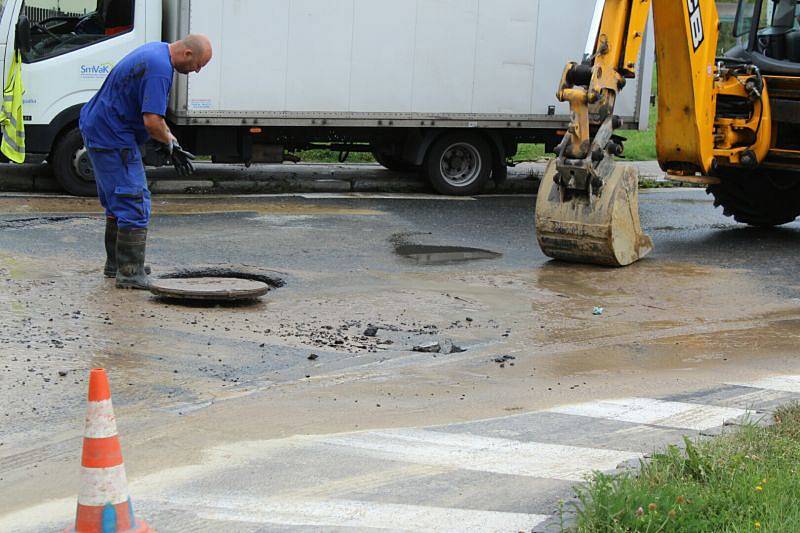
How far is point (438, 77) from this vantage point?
51.4 feet

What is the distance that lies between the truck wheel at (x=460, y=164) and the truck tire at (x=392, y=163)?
70 cm

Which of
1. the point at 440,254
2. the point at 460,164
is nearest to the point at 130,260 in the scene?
the point at 440,254

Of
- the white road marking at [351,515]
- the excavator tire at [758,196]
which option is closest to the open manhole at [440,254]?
the excavator tire at [758,196]

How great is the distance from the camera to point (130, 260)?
8.80m

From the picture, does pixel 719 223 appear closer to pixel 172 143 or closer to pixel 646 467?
pixel 172 143

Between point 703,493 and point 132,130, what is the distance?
5783 mm

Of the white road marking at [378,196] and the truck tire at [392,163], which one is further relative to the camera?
the truck tire at [392,163]

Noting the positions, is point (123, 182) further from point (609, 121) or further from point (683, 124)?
point (683, 124)

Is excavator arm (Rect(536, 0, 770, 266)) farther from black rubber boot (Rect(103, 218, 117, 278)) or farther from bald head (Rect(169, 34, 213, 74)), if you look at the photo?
black rubber boot (Rect(103, 218, 117, 278))

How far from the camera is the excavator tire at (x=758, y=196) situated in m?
13.4

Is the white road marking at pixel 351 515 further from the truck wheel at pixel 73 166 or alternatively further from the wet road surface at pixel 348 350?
the truck wheel at pixel 73 166

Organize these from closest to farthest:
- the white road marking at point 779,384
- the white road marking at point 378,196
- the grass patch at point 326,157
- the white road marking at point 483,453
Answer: the white road marking at point 483,453, the white road marking at point 779,384, the white road marking at point 378,196, the grass patch at point 326,157

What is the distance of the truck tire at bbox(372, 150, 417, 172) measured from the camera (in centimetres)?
1698

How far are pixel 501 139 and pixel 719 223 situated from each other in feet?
11.6
